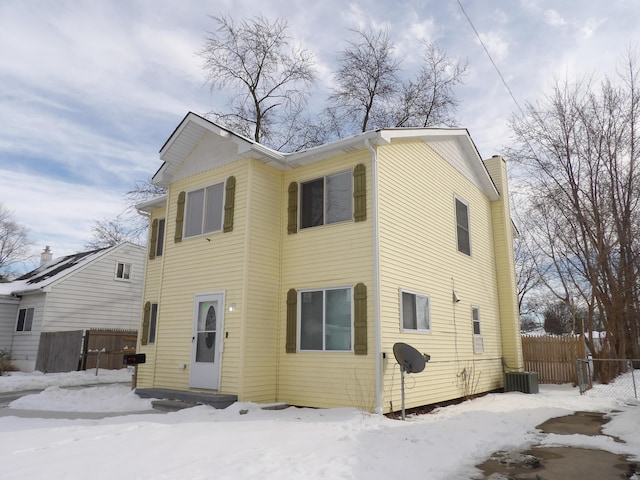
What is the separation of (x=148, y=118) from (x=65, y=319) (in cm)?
1044

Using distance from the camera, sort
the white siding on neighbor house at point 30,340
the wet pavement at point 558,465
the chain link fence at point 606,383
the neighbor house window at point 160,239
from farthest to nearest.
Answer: the white siding on neighbor house at point 30,340 < the neighbor house window at point 160,239 < the chain link fence at point 606,383 < the wet pavement at point 558,465

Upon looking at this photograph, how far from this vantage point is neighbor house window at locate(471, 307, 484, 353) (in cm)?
1227

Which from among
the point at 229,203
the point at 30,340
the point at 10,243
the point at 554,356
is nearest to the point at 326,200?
the point at 229,203

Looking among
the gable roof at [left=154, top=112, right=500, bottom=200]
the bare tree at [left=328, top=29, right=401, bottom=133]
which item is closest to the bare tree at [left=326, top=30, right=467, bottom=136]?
the bare tree at [left=328, top=29, right=401, bottom=133]

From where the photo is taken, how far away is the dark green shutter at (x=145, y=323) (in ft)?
39.4

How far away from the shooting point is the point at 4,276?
36469 millimetres

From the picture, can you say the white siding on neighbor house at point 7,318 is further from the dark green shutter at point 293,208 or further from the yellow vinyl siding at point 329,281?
the dark green shutter at point 293,208

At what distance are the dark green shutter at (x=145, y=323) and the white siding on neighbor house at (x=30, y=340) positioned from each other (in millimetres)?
9880

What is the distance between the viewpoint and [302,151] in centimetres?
986

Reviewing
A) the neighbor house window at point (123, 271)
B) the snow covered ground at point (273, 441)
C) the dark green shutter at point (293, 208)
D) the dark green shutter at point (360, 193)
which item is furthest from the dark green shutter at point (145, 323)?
the neighbor house window at point (123, 271)

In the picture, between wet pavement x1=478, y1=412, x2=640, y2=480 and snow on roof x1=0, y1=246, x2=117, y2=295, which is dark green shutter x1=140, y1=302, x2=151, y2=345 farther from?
snow on roof x1=0, y1=246, x2=117, y2=295

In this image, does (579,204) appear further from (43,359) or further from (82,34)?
(43,359)

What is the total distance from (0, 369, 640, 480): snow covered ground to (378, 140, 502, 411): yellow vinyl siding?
1.03m

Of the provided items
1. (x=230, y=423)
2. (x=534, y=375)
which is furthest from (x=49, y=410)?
(x=534, y=375)
